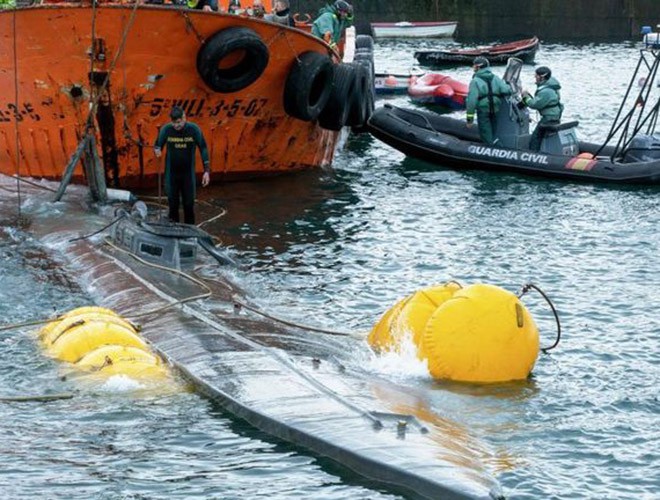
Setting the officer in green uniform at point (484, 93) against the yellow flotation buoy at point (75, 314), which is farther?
the officer in green uniform at point (484, 93)

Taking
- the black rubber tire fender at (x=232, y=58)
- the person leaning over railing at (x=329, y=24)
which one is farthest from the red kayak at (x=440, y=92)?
the black rubber tire fender at (x=232, y=58)

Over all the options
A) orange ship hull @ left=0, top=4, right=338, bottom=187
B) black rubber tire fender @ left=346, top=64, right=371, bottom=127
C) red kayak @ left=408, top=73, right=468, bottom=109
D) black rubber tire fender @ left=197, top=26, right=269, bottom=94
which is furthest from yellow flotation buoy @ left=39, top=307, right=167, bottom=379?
red kayak @ left=408, top=73, right=468, bottom=109

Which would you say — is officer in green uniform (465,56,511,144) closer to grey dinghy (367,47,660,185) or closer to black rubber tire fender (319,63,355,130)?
grey dinghy (367,47,660,185)

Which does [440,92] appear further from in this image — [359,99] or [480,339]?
[480,339]

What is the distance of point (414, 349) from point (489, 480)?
3.37 metres

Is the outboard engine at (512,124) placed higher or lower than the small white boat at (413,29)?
lower

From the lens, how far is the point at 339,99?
76.8 ft

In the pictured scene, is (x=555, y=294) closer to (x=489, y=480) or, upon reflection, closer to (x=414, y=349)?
(x=414, y=349)

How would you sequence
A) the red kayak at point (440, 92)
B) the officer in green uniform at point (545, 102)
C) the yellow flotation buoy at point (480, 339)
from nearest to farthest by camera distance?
the yellow flotation buoy at point (480, 339)
the officer in green uniform at point (545, 102)
the red kayak at point (440, 92)

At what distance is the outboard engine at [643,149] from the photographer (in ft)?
76.6

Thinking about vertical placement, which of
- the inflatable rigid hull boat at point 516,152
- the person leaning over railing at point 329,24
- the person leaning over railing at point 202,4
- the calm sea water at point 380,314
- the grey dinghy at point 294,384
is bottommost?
the calm sea water at point 380,314

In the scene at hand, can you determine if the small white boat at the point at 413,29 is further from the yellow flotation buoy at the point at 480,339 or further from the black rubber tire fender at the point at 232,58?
the yellow flotation buoy at the point at 480,339

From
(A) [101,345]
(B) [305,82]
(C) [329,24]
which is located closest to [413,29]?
(C) [329,24]

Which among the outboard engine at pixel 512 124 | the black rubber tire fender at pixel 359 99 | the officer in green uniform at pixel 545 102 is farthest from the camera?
the outboard engine at pixel 512 124
